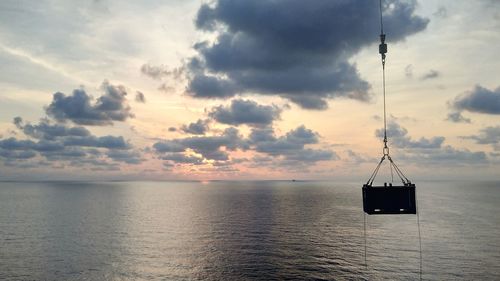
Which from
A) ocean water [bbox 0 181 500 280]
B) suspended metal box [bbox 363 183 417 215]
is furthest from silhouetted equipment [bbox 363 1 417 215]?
ocean water [bbox 0 181 500 280]

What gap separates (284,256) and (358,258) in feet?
48.4

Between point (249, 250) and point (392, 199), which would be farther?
point (249, 250)

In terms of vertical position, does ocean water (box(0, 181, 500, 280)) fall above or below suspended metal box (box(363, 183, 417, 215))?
below

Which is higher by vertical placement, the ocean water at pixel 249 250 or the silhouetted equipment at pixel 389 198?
the silhouetted equipment at pixel 389 198

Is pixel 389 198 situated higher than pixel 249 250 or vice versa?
pixel 389 198

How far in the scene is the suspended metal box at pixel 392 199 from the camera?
1406 inches

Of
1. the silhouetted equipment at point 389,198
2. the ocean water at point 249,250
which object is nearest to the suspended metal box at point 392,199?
the silhouetted equipment at point 389,198

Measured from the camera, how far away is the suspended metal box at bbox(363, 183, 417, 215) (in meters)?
35.7

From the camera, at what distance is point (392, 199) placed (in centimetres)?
3600

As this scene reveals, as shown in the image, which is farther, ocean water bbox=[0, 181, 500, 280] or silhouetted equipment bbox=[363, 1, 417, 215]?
ocean water bbox=[0, 181, 500, 280]

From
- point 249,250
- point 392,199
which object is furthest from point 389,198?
point 249,250

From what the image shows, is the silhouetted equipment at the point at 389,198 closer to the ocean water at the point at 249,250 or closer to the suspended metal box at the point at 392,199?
the suspended metal box at the point at 392,199

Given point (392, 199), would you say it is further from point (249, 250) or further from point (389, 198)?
point (249, 250)

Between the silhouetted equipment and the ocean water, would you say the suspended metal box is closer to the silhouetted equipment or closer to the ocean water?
the silhouetted equipment
